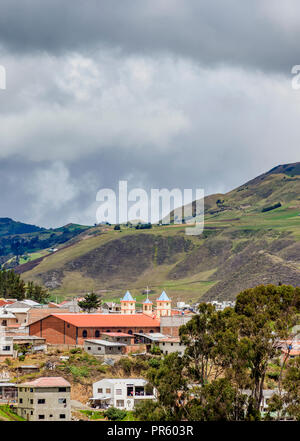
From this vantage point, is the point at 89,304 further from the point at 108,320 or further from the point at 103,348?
the point at 103,348

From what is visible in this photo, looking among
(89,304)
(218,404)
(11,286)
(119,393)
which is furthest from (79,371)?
(11,286)

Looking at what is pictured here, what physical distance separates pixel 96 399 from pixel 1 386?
8927 millimetres

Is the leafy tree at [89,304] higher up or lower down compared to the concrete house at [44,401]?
higher up

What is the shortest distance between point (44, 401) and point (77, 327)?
26.5 metres

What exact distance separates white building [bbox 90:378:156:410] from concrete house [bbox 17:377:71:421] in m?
6.69

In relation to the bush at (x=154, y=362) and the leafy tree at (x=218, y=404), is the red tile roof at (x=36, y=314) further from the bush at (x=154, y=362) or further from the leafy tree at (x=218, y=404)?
the leafy tree at (x=218, y=404)

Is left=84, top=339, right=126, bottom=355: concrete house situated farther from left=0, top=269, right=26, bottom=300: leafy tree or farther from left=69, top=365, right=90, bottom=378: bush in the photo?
left=0, top=269, right=26, bottom=300: leafy tree

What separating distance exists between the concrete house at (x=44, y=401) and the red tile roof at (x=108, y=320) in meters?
25.9

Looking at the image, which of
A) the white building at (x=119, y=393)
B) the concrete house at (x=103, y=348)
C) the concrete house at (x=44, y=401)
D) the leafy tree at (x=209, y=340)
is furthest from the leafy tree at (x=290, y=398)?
the concrete house at (x=103, y=348)

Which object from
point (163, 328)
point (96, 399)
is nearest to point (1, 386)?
point (96, 399)

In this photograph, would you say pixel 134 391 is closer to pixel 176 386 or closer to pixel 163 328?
pixel 176 386

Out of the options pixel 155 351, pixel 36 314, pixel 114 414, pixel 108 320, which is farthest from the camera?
pixel 36 314

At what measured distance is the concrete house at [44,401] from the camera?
189 ft

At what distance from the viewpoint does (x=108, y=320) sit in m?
89.7
